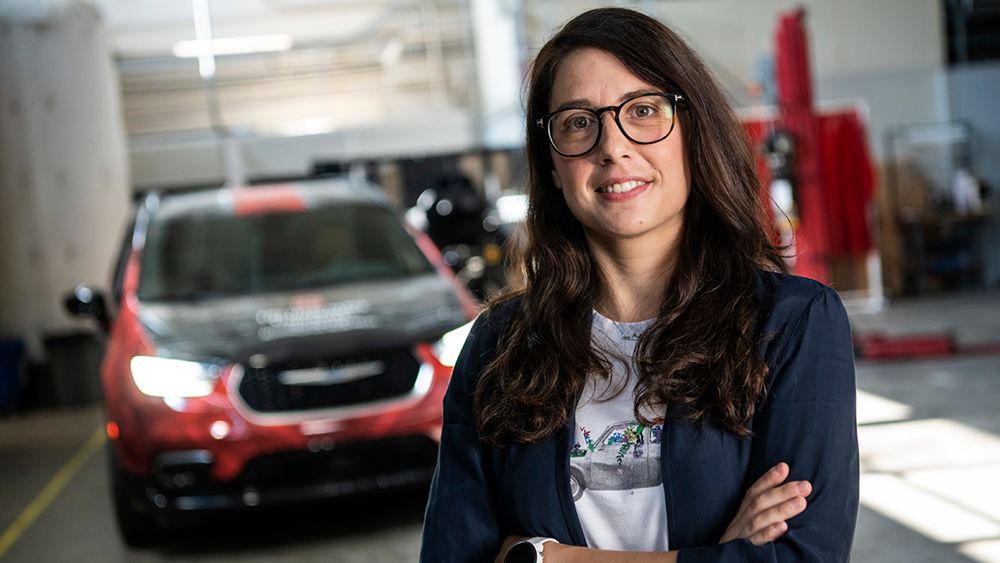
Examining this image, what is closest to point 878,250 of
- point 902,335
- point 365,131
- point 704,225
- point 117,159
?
point 902,335

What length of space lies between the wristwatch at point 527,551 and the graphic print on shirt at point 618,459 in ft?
0.27

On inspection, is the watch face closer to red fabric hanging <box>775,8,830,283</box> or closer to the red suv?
the red suv

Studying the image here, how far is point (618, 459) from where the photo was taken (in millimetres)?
1683

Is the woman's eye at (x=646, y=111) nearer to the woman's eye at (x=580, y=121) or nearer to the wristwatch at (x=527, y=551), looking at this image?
the woman's eye at (x=580, y=121)

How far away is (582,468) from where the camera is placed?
1702 millimetres

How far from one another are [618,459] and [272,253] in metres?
4.51

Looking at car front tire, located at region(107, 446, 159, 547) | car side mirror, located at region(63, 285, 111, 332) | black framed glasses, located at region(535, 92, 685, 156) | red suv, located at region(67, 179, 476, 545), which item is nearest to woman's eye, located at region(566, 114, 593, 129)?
black framed glasses, located at region(535, 92, 685, 156)

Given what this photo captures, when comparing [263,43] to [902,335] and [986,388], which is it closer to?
[902,335]

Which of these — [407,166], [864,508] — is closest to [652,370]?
[864,508]

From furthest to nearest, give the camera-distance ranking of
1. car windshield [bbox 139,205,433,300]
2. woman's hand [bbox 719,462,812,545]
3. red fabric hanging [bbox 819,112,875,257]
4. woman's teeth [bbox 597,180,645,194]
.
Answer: red fabric hanging [bbox 819,112,875,257]
car windshield [bbox 139,205,433,300]
woman's teeth [bbox 597,180,645,194]
woman's hand [bbox 719,462,812,545]

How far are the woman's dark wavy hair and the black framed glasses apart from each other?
0.03 meters

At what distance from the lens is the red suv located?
192 inches

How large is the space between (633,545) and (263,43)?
17.8 metres

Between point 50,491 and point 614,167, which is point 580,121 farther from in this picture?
point 50,491
